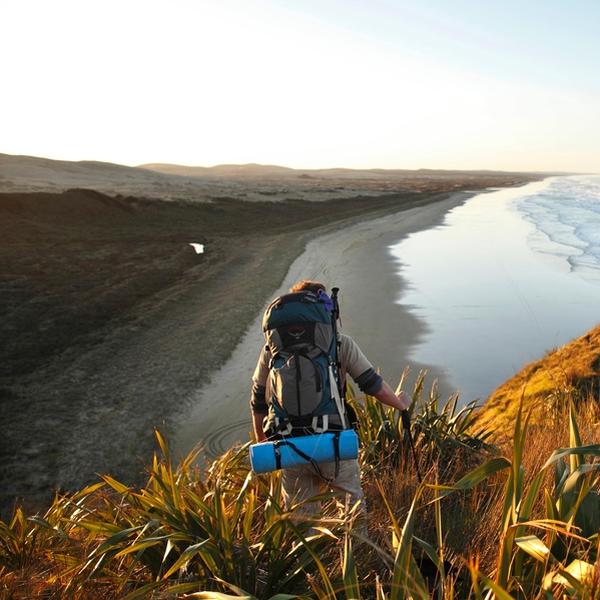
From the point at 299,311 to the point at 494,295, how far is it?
1381 centimetres

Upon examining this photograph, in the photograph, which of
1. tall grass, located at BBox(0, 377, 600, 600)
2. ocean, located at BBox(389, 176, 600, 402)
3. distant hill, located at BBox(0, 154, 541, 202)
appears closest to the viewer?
tall grass, located at BBox(0, 377, 600, 600)

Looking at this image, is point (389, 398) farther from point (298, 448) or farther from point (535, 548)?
point (535, 548)

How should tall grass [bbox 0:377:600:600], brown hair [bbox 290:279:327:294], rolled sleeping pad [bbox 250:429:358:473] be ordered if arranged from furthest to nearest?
brown hair [bbox 290:279:327:294] < rolled sleeping pad [bbox 250:429:358:473] < tall grass [bbox 0:377:600:600]

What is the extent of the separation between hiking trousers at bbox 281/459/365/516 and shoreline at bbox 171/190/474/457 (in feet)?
12.5

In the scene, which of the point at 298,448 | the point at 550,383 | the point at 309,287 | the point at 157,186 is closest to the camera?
the point at 298,448

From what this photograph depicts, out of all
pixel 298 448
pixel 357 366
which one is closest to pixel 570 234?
pixel 357 366

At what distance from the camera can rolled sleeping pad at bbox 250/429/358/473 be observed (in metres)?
2.82

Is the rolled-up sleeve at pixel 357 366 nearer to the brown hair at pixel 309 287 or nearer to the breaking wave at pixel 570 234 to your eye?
the brown hair at pixel 309 287

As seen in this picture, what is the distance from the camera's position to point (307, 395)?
2896 mm

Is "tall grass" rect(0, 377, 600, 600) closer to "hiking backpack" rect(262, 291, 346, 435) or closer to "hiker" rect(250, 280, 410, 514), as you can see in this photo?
"hiker" rect(250, 280, 410, 514)

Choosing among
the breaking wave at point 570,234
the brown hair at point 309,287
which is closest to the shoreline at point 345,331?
the brown hair at point 309,287

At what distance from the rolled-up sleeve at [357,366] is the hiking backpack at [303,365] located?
14 cm

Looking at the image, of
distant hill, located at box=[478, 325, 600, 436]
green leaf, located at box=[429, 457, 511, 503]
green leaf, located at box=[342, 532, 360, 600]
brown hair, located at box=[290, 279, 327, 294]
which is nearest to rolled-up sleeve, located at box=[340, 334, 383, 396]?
brown hair, located at box=[290, 279, 327, 294]

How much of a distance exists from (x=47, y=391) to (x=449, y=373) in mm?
6707
